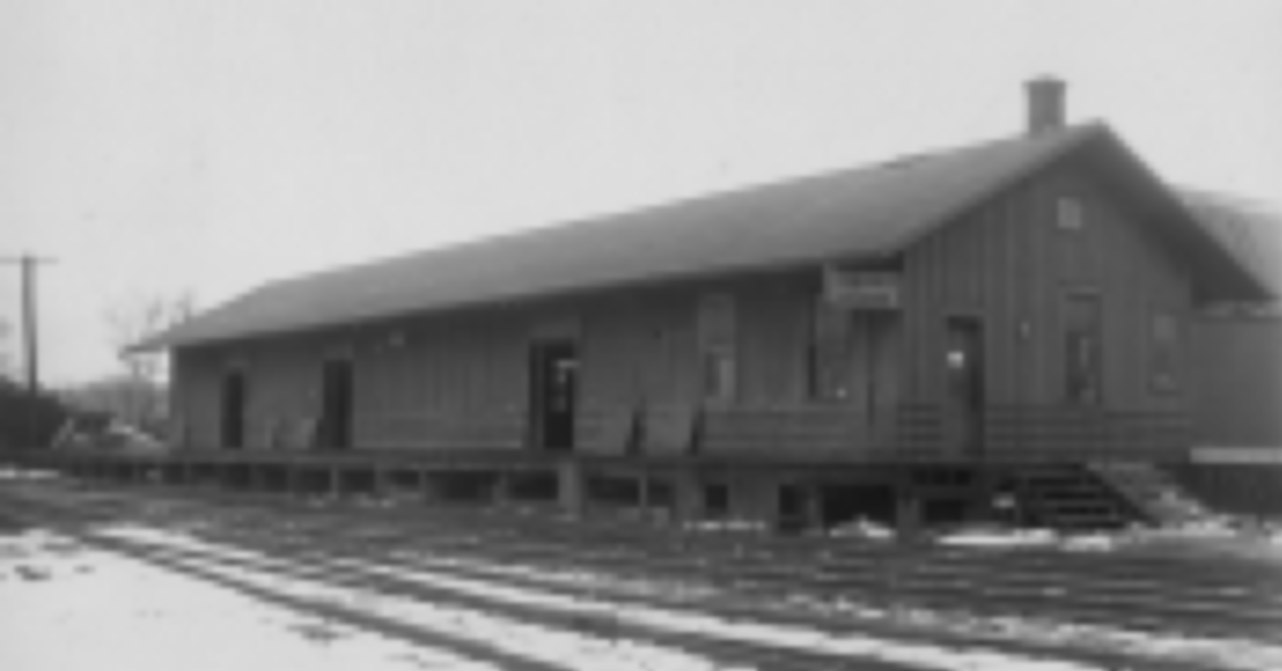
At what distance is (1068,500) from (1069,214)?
436cm

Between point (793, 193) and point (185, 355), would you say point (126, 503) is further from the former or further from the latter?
point (185, 355)

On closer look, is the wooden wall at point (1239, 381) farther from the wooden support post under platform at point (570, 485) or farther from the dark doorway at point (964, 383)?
the wooden support post under platform at point (570, 485)

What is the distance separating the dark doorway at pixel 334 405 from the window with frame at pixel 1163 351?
52.3ft

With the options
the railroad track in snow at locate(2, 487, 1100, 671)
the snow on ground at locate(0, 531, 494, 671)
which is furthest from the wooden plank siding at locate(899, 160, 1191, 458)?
the snow on ground at locate(0, 531, 494, 671)

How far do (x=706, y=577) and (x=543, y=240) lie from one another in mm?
17844

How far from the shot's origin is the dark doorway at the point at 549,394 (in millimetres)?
24375

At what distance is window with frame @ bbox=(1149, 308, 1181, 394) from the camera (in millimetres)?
21219

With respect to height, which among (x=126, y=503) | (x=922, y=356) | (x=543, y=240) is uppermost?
(x=543, y=240)

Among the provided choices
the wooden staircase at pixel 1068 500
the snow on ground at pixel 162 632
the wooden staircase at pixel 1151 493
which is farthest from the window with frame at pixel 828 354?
the snow on ground at pixel 162 632

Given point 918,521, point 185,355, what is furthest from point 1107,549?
point 185,355

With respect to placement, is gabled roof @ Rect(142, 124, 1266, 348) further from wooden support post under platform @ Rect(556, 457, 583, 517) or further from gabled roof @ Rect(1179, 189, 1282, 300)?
gabled roof @ Rect(1179, 189, 1282, 300)

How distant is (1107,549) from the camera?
14344 mm

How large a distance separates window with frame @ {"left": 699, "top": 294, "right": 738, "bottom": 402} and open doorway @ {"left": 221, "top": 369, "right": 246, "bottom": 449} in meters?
17.3

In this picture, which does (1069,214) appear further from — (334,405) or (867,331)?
(334,405)
